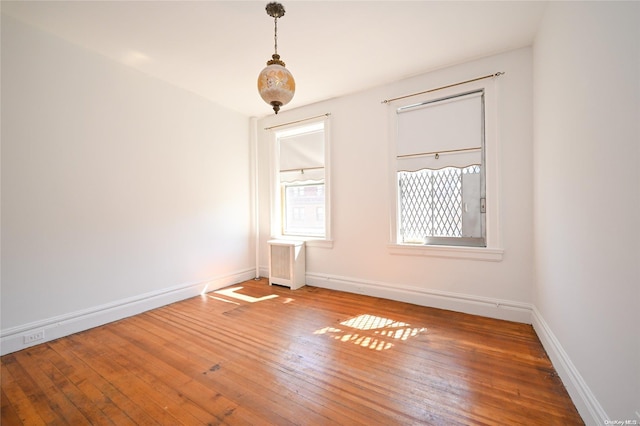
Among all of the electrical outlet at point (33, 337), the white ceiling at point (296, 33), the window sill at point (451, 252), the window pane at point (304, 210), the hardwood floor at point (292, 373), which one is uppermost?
the white ceiling at point (296, 33)

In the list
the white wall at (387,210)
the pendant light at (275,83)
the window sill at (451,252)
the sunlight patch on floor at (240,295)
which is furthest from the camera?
the sunlight patch on floor at (240,295)

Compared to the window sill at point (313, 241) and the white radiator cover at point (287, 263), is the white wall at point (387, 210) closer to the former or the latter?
the window sill at point (313, 241)

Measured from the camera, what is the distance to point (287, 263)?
4.18 m

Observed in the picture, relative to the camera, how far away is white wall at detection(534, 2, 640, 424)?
113cm

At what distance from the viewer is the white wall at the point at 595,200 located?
3.71 feet

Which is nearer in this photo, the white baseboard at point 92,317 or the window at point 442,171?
the white baseboard at point 92,317

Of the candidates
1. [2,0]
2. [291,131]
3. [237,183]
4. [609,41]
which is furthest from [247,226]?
[609,41]

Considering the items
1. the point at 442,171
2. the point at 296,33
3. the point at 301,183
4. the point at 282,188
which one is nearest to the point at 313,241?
the point at 301,183

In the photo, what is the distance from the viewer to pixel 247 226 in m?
4.75

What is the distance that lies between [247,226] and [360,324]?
9.15ft

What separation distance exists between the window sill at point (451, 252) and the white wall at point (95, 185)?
9.32 feet

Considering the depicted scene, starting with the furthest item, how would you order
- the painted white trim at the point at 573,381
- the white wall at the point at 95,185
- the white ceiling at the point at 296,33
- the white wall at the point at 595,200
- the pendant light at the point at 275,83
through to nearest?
1. the white wall at the point at 95,185
2. the white ceiling at the point at 296,33
3. the pendant light at the point at 275,83
4. the painted white trim at the point at 573,381
5. the white wall at the point at 595,200

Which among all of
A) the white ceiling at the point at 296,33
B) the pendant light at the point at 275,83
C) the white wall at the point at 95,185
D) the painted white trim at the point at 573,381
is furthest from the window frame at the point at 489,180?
the white wall at the point at 95,185

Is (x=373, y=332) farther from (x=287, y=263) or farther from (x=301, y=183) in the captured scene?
(x=301, y=183)
